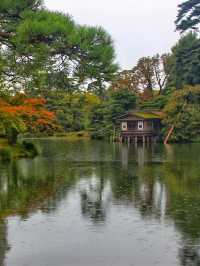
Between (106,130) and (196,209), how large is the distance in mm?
62615

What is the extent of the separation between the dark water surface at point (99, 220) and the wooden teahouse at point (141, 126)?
148 feet

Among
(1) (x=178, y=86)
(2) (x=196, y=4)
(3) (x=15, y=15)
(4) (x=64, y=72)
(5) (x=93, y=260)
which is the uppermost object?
(2) (x=196, y=4)

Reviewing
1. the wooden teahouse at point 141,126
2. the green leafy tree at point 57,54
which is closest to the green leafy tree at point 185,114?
the wooden teahouse at point 141,126

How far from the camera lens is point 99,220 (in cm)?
1390

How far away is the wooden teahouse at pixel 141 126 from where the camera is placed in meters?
70.4

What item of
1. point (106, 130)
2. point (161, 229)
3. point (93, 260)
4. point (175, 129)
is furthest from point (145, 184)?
point (106, 130)

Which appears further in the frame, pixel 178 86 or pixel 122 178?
pixel 178 86

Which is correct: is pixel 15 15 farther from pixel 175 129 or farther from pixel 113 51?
pixel 175 129

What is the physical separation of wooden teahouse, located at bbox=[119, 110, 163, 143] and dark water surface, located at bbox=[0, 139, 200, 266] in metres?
45.2

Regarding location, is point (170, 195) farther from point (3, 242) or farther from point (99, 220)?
point (3, 242)

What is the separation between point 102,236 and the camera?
1185cm

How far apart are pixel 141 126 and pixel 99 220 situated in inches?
2296

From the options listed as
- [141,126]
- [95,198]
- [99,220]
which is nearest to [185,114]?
[141,126]

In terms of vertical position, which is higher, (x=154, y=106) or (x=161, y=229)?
(x=154, y=106)
